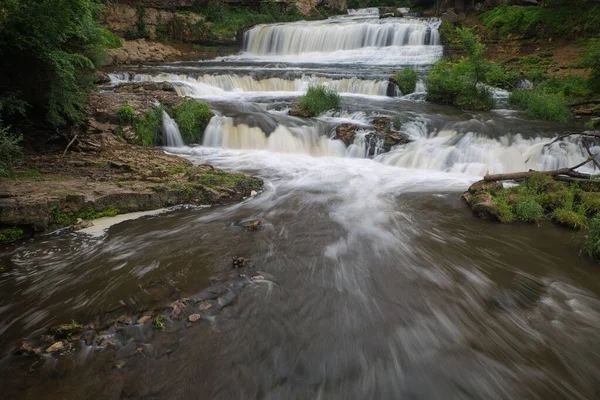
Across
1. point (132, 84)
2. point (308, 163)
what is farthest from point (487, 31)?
point (132, 84)

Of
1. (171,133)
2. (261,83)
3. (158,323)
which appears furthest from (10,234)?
(261,83)

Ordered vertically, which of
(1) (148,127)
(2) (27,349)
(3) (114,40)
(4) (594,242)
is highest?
(3) (114,40)

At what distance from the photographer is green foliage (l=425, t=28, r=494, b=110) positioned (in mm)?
13227

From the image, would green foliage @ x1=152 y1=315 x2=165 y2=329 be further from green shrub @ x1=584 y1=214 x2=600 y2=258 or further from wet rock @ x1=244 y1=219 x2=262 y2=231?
green shrub @ x1=584 y1=214 x2=600 y2=258

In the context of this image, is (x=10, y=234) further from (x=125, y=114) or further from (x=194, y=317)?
(x=125, y=114)

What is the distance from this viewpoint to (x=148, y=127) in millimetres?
10508

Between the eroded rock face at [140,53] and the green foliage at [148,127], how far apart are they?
535 inches

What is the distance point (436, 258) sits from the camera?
5.63 m

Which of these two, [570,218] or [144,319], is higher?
[570,218]

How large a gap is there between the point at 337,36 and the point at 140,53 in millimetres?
14253

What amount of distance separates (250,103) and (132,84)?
15.2 feet

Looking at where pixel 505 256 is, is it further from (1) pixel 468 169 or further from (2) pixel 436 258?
(1) pixel 468 169

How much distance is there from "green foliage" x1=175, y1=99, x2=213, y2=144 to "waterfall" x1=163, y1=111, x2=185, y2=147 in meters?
0.14

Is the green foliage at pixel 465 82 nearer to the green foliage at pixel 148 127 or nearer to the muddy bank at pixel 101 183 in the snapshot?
the muddy bank at pixel 101 183
